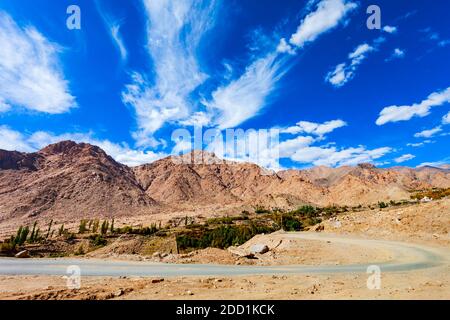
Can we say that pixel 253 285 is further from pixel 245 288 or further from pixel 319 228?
pixel 319 228

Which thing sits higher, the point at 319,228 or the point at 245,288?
the point at 319,228

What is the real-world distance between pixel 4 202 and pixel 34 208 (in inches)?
645

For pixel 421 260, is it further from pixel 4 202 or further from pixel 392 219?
pixel 4 202

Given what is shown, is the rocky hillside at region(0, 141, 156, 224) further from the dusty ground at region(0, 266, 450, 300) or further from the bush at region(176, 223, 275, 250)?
the dusty ground at region(0, 266, 450, 300)

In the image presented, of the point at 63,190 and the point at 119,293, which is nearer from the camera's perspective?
the point at 119,293

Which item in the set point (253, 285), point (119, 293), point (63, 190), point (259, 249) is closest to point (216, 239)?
point (259, 249)


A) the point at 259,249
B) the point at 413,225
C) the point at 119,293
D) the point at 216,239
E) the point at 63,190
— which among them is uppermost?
the point at 63,190

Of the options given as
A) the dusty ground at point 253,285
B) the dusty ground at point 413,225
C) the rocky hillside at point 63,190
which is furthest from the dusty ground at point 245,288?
the rocky hillside at point 63,190

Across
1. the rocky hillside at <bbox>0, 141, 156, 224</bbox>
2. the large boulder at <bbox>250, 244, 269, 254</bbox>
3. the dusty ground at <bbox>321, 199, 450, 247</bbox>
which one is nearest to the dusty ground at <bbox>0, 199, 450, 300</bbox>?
the large boulder at <bbox>250, 244, 269, 254</bbox>

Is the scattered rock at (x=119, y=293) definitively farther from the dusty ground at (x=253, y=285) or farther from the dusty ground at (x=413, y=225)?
the dusty ground at (x=413, y=225)

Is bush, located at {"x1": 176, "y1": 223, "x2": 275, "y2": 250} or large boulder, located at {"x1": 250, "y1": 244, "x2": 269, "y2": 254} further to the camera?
bush, located at {"x1": 176, "y1": 223, "x2": 275, "y2": 250}
